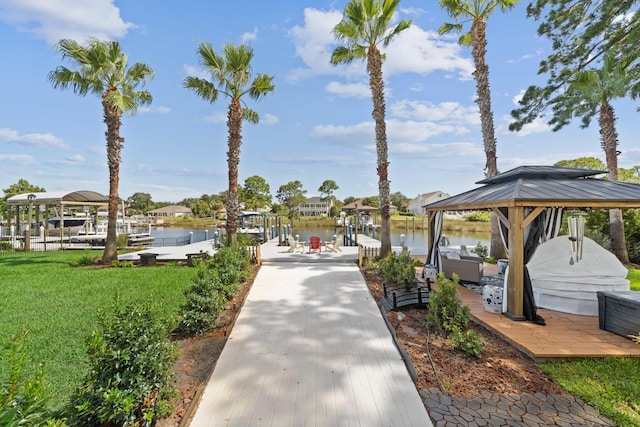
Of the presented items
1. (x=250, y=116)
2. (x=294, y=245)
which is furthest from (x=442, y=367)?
(x=250, y=116)

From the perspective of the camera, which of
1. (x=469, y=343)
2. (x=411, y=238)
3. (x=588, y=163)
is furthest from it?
(x=588, y=163)

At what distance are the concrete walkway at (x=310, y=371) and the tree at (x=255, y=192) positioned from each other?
3711cm

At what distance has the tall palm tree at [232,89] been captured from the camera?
10578 millimetres

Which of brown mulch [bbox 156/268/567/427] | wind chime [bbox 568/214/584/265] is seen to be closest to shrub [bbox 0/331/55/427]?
brown mulch [bbox 156/268/567/427]

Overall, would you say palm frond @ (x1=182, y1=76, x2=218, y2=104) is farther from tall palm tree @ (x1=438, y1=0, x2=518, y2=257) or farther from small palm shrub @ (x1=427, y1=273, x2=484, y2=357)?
small palm shrub @ (x1=427, y1=273, x2=484, y2=357)

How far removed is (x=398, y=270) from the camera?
738cm

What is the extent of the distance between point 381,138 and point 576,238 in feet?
21.0

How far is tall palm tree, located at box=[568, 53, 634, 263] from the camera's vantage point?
9.72m

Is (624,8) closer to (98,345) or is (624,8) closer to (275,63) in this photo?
(275,63)

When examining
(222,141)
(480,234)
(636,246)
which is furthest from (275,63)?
(480,234)

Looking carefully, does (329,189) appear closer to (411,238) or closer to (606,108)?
(411,238)

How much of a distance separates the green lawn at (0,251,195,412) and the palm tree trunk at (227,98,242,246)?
2361 millimetres

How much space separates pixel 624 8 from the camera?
689 centimetres

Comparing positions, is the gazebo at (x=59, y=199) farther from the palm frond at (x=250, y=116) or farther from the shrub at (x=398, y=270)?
the shrub at (x=398, y=270)
